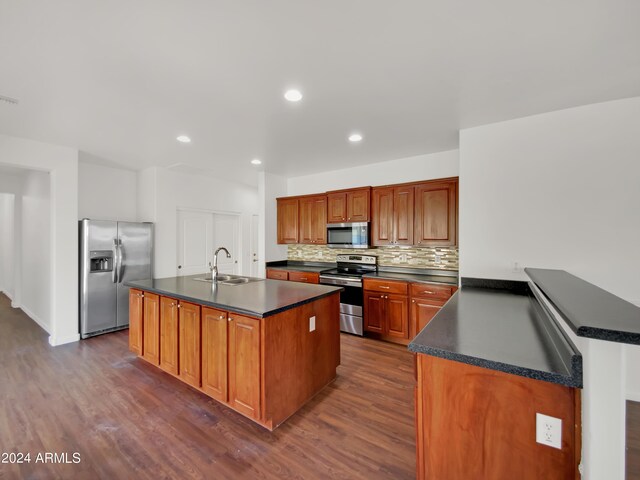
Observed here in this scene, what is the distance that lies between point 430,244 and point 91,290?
15.7 ft

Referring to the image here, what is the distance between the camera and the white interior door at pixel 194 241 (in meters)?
5.11

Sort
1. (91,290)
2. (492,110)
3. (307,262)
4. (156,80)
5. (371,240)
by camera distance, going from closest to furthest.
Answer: (156,80), (492,110), (91,290), (371,240), (307,262)

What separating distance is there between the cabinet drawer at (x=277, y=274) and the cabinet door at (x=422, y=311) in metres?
2.19

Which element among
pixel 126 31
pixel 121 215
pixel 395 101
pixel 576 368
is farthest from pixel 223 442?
pixel 121 215

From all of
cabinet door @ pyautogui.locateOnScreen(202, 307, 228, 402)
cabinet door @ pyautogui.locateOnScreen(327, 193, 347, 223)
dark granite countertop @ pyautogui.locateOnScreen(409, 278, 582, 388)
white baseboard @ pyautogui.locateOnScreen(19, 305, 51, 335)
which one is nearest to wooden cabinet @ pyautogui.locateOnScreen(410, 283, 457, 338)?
dark granite countertop @ pyautogui.locateOnScreen(409, 278, 582, 388)

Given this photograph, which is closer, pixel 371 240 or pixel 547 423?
pixel 547 423

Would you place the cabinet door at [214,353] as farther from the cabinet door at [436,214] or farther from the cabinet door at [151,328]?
the cabinet door at [436,214]

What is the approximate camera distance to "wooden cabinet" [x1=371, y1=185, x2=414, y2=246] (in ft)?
12.7

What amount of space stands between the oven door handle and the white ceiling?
1983 mm

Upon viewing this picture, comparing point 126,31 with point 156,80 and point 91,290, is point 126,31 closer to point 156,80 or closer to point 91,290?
point 156,80

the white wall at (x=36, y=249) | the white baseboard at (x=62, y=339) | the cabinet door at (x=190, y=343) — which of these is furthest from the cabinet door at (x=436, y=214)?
the white wall at (x=36, y=249)

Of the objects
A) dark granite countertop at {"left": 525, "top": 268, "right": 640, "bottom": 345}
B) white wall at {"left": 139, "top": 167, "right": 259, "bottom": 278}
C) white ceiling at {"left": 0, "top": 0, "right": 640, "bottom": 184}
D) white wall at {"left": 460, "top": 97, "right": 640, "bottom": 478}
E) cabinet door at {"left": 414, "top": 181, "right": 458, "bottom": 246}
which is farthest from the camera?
white wall at {"left": 139, "top": 167, "right": 259, "bottom": 278}

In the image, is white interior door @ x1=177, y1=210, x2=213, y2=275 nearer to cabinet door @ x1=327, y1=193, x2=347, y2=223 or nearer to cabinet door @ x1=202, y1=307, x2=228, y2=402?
cabinet door @ x1=327, y1=193, x2=347, y2=223

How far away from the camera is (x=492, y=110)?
2.56m
